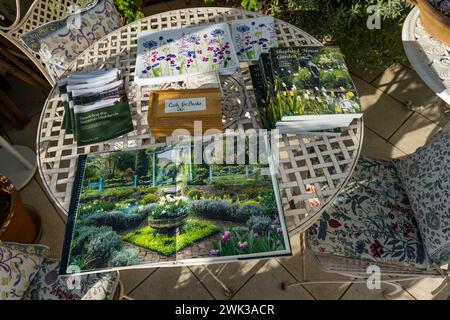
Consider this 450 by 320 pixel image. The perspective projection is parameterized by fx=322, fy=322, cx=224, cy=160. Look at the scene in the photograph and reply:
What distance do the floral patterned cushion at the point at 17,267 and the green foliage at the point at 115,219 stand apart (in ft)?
1.50

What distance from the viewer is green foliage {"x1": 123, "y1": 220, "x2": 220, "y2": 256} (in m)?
0.94

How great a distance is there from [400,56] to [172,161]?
1734mm

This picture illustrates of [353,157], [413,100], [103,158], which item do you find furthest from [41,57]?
[413,100]

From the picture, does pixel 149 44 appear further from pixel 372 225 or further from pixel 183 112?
pixel 372 225

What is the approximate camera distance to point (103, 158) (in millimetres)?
1114

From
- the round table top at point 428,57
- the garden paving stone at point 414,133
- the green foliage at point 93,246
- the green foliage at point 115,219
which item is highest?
the round table top at point 428,57

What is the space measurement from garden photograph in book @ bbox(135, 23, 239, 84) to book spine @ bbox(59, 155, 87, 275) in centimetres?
39

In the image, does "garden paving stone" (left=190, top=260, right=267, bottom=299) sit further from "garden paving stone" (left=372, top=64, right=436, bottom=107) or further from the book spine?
"garden paving stone" (left=372, top=64, right=436, bottom=107)

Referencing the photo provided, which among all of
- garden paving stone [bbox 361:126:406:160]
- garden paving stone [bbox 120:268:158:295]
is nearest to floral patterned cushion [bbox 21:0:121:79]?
garden paving stone [bbox 120:268:158:295]

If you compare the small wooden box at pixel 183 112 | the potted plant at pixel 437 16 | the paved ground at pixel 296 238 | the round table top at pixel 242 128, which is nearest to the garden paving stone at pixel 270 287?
the paved ground at pixel 296 238

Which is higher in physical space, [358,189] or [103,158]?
[103,158]

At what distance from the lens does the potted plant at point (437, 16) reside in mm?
1105

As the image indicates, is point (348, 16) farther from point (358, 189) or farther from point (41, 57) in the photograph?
point (41, 57)

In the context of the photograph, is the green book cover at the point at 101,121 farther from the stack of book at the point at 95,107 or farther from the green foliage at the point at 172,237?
the green foliage at the point at 172,237
